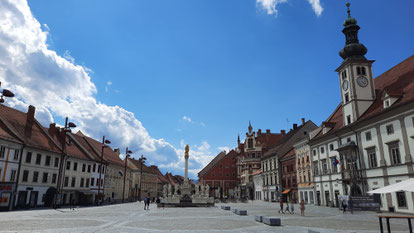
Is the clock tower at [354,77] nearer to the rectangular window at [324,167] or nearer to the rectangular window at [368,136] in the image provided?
the rectangular window at [368,136]

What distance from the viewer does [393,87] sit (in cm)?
3422

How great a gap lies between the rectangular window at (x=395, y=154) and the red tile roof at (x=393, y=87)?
3715 millimetres

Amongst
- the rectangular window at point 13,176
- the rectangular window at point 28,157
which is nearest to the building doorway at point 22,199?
the rectangular window at point 13,176

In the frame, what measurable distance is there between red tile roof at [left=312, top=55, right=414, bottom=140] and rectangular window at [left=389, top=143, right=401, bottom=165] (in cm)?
371

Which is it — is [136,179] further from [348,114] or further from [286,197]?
[348,114]

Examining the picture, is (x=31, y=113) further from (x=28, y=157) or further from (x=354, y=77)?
(x=354, y=77)

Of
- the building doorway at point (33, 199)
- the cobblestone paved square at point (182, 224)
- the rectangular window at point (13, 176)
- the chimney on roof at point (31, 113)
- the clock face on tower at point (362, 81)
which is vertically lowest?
the cobblestone paved square at point (182, 224)

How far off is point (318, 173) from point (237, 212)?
71.6ft

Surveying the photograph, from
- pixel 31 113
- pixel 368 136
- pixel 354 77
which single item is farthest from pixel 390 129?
pixel 31 113

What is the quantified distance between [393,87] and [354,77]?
5352mm

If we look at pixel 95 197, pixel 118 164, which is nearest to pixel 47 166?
pixel 95 197

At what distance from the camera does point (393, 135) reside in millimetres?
29156

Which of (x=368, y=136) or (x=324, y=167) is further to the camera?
(x=324, y=167)

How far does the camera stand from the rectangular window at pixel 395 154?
93.8 feet
